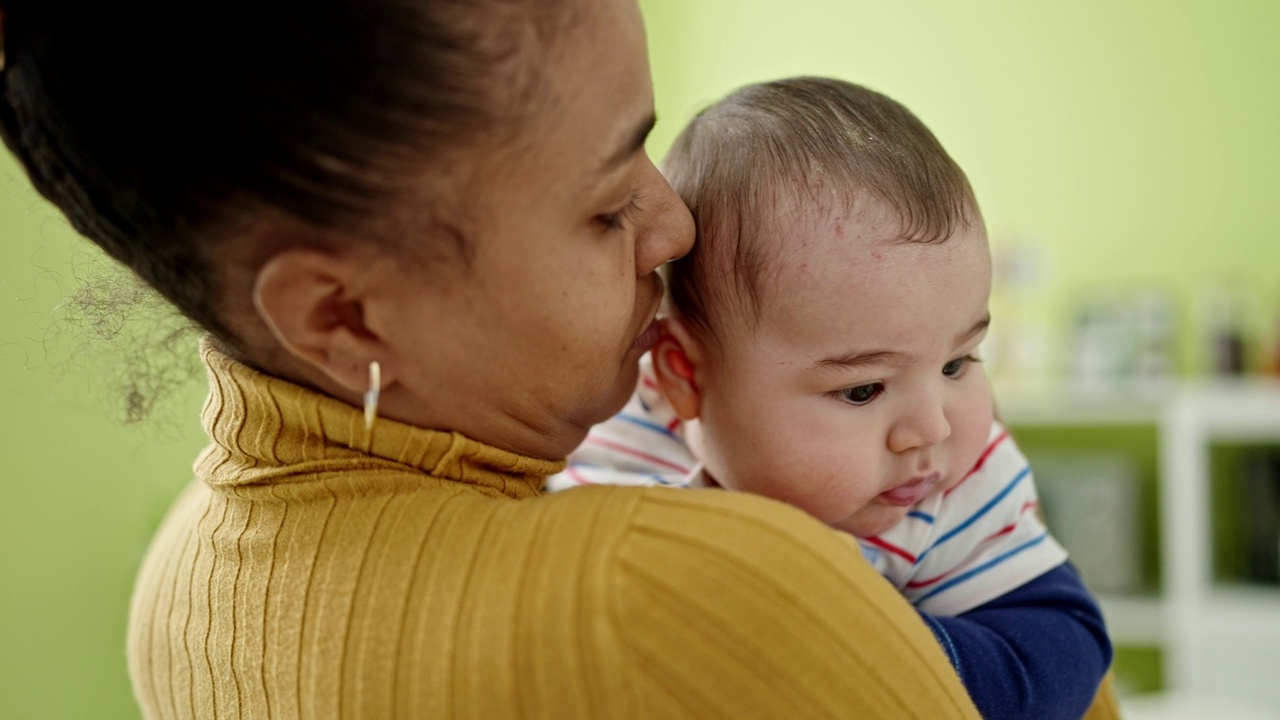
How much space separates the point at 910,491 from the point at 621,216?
42 cm

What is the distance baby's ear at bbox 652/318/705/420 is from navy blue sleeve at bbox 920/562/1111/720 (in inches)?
12.2

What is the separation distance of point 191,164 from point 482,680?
1.21ft

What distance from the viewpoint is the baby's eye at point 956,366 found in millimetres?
1083

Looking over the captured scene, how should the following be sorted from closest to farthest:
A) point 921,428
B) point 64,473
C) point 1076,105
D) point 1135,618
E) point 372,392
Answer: point 372,392 < point 921,428 < point 64,473 < point 1135,618 < point 1076,105

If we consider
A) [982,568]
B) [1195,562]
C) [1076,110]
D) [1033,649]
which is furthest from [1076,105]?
[1033,649]

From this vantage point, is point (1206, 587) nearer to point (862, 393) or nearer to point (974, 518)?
point (974, 518)

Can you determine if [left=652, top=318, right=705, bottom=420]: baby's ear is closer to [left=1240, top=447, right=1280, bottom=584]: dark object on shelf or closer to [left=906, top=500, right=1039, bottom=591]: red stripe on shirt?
[left=906, top=500, right=1039, bottom=591]: red stripe on shirt

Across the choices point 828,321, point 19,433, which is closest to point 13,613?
point 19,433

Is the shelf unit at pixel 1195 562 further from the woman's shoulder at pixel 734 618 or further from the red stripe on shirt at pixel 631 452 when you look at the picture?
the woman's shoulder at pixel 734 618

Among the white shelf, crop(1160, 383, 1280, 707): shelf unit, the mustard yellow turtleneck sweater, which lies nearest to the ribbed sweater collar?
the mustard yellow turtleneck sweater

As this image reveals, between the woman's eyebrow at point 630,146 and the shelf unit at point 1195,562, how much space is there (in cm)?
297

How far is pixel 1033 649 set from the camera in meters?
0.98

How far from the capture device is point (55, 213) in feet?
2.97

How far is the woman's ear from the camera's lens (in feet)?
2.48
